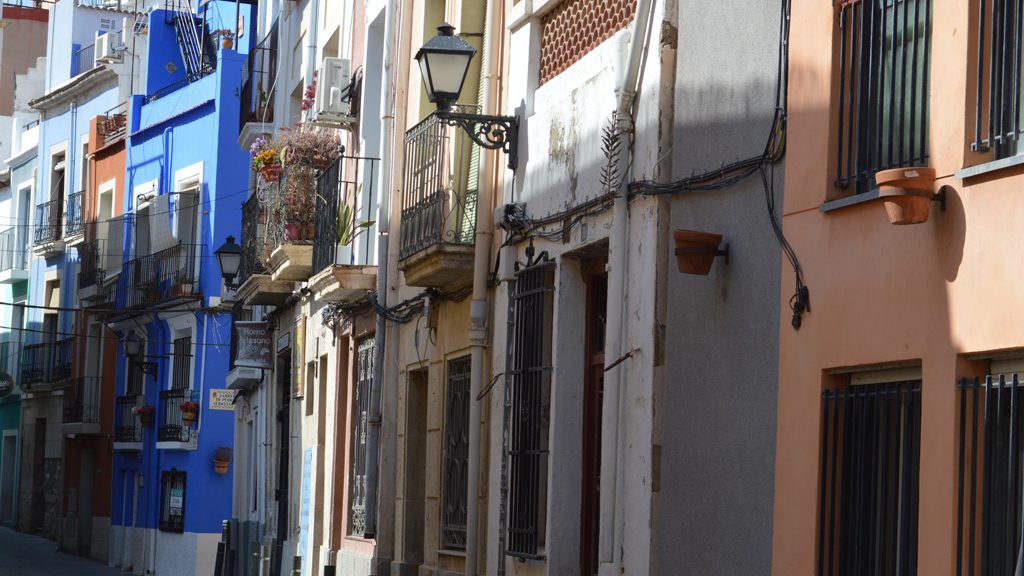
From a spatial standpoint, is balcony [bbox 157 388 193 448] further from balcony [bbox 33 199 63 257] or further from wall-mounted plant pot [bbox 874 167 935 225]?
wall-mounted plant pot [bbox 874 167 935 225]

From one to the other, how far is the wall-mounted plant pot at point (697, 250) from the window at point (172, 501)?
23.6m

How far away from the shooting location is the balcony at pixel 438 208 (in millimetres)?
13000

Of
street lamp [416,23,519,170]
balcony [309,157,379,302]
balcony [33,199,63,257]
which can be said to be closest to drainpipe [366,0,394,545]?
balcony [309,157,379,302]

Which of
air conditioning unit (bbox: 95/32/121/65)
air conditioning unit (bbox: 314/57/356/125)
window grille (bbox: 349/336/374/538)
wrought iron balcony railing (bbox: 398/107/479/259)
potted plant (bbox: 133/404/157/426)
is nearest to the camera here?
wrought iron balcony railing (bbox: 398/107/479/259)

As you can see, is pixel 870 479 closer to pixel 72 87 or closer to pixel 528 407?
pixel 528 407

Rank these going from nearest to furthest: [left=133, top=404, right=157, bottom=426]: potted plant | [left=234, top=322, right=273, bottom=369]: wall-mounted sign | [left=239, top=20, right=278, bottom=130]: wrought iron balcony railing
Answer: [left=234, top=322, right=273, bottom=369]: wall-mounted sign, [left=239, top=20, right=278, bottom=130]: wrought iron balcony railing, [left=133, top=404, right=157, bottom=426]: potted plant

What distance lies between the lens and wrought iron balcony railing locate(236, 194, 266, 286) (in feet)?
69.7

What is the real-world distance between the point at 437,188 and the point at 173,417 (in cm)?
1998

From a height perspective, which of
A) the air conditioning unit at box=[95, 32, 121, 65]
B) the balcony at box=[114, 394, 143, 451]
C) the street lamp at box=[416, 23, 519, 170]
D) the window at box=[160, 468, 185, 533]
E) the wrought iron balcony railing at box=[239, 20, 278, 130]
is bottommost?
the window at box=[160, 468, 185, 533]

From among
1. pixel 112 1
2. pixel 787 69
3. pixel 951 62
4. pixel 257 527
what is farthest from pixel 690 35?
pixel 112 1

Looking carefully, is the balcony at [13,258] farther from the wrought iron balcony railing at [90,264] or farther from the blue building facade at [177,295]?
the blue building facade at [177,295]

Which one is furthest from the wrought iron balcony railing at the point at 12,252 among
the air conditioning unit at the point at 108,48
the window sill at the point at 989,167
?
the window sill at the point at 989,167

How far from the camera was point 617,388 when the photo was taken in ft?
32.3

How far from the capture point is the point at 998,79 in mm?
6750
